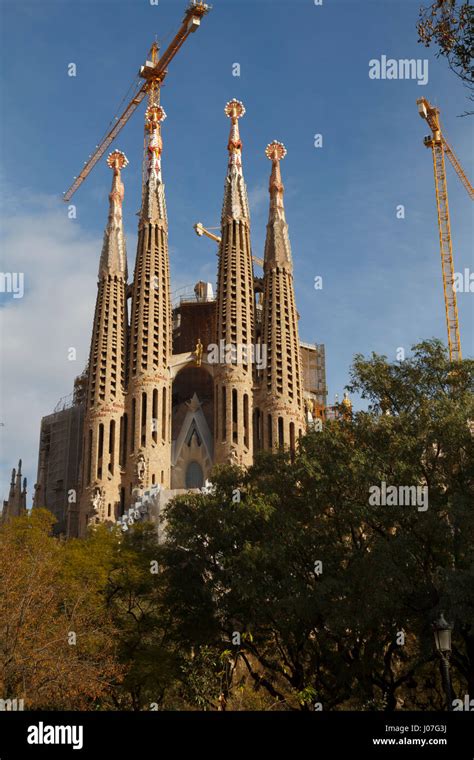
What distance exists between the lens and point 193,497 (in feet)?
89.9

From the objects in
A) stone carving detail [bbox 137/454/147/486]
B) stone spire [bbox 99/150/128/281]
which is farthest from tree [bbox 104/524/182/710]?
stone spire [bbox 99/150/128/281]

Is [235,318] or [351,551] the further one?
[235,318]

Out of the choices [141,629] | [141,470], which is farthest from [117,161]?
[141,629]

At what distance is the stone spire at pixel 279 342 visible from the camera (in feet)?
182

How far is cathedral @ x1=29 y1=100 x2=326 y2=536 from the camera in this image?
180ft

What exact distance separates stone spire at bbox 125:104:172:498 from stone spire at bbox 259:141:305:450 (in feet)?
18.7

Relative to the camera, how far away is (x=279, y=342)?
5728 centimetres

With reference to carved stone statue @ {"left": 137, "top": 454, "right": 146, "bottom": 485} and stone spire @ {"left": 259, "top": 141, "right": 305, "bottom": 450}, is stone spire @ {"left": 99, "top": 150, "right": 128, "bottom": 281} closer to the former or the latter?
stone spire @ {"left": 259, "top": 141, "right": 305, "bottom": 450}

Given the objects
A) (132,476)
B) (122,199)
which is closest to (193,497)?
(132,476)

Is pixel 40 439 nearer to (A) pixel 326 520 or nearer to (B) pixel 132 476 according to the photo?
(B) pixel 132 476

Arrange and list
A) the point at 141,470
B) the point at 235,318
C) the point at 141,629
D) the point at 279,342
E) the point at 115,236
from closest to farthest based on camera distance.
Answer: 1. the point at 141,629
2. the point at 141,470
3. the point at 279,342
4. the point at 235,318
5. the point at 115,236

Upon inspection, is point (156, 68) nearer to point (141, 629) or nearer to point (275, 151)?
point (275, 151)

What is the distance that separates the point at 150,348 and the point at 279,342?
294 inches

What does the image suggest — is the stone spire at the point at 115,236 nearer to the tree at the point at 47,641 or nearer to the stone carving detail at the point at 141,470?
the stone carving detail at the point at 141,470
